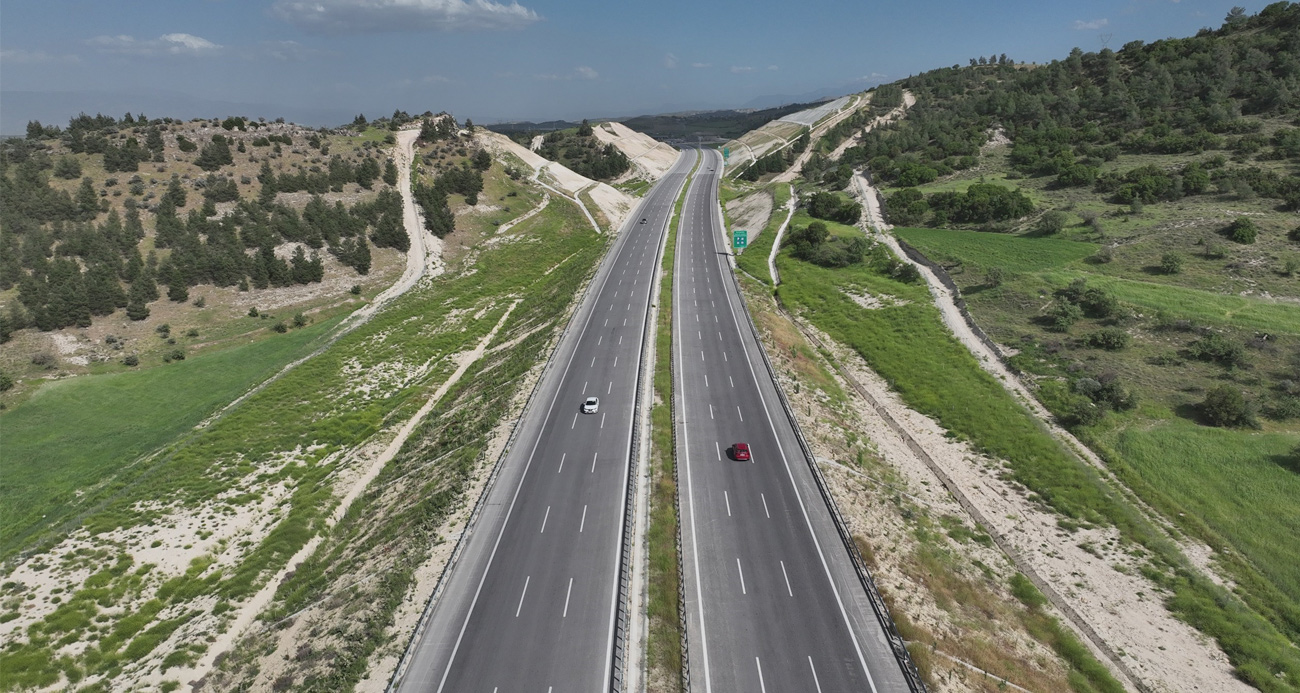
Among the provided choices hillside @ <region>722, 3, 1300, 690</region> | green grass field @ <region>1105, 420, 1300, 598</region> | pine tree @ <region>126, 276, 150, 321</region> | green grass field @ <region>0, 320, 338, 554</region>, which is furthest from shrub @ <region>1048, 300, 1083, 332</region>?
pine tree @ <region>126, 276, 150, 321</region>

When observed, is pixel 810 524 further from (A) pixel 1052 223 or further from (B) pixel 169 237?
(B) pixel 169 237

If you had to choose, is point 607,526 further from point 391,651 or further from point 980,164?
point 980,164

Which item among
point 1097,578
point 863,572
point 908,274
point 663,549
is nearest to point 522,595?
point 663,549

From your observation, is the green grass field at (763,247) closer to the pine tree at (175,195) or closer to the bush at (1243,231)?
the bush at (1243,231)

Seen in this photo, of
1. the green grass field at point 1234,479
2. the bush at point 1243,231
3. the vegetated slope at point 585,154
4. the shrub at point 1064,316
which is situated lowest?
the green grass field at point 1234,479

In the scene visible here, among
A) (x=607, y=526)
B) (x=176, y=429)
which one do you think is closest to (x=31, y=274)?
(x=176, y=429)

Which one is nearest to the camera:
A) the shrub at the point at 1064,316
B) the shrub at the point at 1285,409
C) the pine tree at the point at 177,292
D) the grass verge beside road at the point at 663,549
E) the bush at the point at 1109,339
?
the grass verge beside road at the point at 663,549

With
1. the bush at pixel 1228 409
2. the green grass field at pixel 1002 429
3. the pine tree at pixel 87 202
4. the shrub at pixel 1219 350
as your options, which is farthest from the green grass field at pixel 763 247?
the pine tree at pixel 87 202
